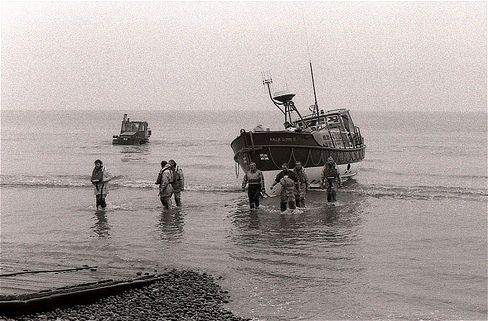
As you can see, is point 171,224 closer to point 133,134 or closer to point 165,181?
point 165,181

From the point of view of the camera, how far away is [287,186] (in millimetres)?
18016

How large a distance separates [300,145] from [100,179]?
8.34 metres

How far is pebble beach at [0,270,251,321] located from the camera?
8469 mm

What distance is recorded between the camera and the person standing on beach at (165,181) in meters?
18.5

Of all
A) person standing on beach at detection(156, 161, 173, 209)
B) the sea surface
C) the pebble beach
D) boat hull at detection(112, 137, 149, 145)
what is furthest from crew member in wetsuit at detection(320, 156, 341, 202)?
boat hull at detection(112, 137, 149, 145)

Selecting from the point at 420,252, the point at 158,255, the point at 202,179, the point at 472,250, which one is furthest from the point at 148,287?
the point at 202,179

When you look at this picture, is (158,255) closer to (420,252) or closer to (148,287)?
(148,287)

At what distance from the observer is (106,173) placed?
60.3ft

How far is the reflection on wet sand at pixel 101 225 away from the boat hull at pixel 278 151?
20.7ft

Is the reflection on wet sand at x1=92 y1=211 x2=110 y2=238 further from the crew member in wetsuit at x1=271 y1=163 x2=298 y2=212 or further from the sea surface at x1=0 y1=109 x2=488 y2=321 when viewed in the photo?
the crew member in wetsuit at x1=271 y1=163 x2=298 y2=212

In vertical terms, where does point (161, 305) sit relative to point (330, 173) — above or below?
below

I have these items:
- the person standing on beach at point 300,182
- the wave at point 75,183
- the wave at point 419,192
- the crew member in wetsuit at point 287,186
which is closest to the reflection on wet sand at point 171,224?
the crew member in wetsuit at point 287,186

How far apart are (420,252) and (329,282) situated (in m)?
3.63

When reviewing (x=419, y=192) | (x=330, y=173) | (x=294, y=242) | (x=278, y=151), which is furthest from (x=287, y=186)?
(x=419, y=192)
